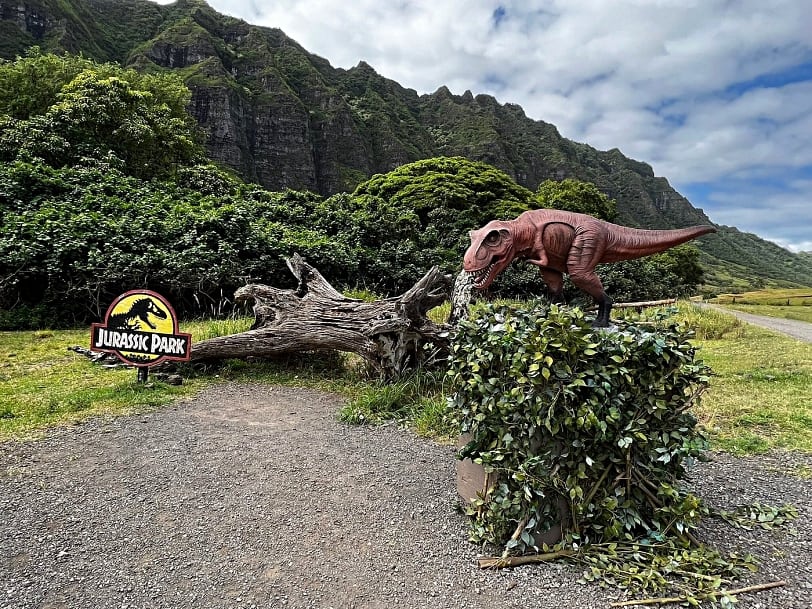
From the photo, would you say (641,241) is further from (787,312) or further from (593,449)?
(787,312)

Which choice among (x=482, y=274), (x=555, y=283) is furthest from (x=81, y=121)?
(x=555, y=283)

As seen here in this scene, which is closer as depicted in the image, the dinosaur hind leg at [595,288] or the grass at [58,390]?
the dinosaur hind leg at [595,288]

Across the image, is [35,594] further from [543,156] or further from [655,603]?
[543,156]

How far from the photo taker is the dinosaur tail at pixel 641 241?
3572mm

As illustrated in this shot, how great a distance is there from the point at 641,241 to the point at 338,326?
3763 millimetres

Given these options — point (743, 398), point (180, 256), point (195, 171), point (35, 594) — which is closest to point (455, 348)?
point (35, 594)

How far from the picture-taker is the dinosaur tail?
357cm

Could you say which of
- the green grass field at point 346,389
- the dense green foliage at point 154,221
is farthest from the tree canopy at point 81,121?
the green grass field at point 346,389

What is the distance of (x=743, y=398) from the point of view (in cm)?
502

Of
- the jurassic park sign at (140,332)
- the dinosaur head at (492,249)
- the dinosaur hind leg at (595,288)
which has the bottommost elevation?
the jurassic park sign at (140,332)

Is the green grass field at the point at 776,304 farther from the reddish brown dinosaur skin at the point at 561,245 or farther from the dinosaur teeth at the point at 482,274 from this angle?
the dinosaur teeth at the point at 482,274

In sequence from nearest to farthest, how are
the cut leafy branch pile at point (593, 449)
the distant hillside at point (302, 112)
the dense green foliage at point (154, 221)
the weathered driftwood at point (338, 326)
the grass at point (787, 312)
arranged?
the cut leafy branch pile at point (593, 449) < the weathered driftwood at point (338, 326) < the dense green foliage at point (154, 221) < the grass at point (787, 312) < the distant hillside at point (302, 112)

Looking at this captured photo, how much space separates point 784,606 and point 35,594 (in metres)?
3.23

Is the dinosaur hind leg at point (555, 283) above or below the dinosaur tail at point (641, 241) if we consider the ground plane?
below
